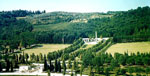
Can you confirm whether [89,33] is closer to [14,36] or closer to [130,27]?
[130,27]

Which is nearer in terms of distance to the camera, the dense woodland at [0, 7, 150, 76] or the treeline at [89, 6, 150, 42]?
the dense woodland at [0, 7, 150, 76]

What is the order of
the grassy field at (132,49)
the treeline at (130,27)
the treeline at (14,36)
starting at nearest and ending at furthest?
the grassy field at (132,49)
the treeline at (14,36)
the treeline at (130,27)

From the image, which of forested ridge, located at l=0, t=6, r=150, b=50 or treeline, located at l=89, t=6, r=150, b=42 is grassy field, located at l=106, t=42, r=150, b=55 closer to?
treeline, located at l=89, t=6, r=150, b=42

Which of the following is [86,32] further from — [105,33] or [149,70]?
[149,70]

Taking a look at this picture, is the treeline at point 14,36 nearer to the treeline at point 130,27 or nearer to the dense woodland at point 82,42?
the dense woodland at point 82,42

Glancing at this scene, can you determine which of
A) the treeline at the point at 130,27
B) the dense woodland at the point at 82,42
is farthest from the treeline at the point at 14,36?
the treeline at the point at 130,27

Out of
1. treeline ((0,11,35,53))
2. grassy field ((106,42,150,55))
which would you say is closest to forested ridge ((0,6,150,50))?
treeline ((0,11,35,53))

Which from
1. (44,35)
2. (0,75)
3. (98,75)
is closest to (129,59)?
(98,75)

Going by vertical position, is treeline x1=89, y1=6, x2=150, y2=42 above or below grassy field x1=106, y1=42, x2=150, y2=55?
above

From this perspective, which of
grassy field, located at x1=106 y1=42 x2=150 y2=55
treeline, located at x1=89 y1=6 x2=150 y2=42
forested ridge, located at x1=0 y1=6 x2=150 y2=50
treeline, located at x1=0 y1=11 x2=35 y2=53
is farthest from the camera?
forested ridge, located at x1=0 y1=6 x2=150 y2=50

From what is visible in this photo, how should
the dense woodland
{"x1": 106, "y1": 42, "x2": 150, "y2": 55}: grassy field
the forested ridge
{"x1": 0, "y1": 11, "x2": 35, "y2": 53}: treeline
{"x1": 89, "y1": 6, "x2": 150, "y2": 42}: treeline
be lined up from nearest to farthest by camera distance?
1. the dense woodland
2. {"x1": 106, "y1": 42, "x2": 150, "y2": 55}: grassy field
3. {"x1": 0, "y1": 11, "x2": 35, "y2": 53}: treeline
4. {"x1": 89, "y1": 6, "x2": 150, "y2": 42}: treeline
5. the forested ridge

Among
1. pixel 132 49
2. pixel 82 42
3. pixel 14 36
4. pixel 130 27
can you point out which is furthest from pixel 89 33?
pixel 132 49
